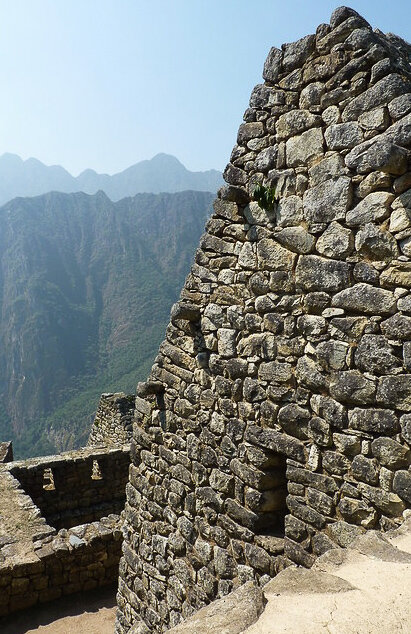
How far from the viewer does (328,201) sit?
279cm

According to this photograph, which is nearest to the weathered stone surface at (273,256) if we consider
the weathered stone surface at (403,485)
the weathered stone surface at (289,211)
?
the weathered stone surface at (289,211)

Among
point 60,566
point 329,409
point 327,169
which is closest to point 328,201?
point 327,169

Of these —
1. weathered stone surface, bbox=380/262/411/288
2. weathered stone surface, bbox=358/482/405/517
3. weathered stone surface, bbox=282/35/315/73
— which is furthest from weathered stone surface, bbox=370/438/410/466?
weathered stone surface, bbox=282/35/315/73

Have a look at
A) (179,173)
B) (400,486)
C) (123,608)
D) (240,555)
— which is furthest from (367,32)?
(179,173)

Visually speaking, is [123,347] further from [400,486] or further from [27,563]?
[400,486]

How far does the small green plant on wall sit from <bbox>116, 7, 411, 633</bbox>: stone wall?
0.04 meters

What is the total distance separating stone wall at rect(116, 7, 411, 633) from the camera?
2.51 metres

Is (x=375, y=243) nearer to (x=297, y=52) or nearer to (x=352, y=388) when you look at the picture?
(x=352, y=388)

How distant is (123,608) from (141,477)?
143cm

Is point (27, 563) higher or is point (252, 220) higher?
point (252, 220)

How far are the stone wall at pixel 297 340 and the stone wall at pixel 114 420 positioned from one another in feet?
26.5

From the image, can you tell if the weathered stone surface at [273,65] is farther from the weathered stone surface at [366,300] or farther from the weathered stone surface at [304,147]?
the weathered stone surface at [366,300]

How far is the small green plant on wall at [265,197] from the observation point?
319 centimetres

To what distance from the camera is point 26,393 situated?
177ft
